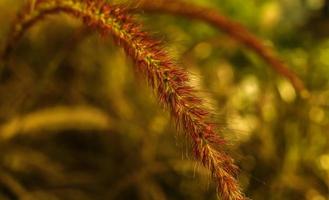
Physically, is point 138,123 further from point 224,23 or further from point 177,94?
point 177,94

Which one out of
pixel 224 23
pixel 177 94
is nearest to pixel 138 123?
pixel 224 23

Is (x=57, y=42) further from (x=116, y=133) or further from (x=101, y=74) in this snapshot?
(x=116, y=133)

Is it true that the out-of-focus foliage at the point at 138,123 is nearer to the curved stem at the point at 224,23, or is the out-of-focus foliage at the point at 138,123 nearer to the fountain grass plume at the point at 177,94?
the curved stem at the point at 224,23

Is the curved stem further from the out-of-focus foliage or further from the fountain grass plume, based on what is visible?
the fountain grass plume

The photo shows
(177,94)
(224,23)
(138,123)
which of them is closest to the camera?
(177,94)

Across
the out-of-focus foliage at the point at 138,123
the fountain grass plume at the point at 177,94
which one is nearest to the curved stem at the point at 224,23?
the out-of-focus foliage at the point at 138,123

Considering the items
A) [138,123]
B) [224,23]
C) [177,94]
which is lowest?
[138,123]

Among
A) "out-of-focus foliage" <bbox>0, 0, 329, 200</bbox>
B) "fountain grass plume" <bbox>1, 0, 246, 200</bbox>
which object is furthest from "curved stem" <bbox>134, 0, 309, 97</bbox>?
"fountain grass plume" <bbox>1, 0, 246, 200</bbox>
